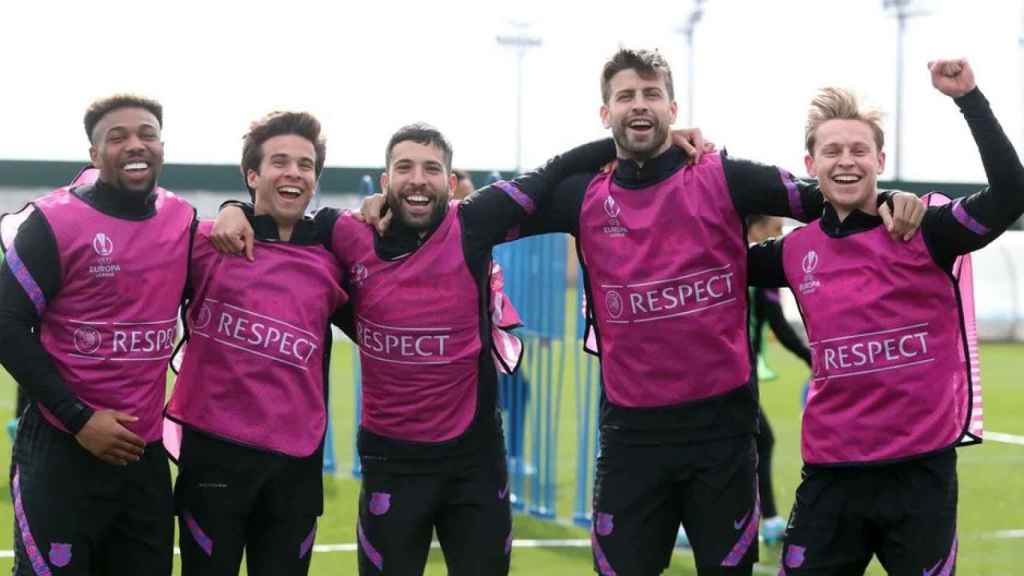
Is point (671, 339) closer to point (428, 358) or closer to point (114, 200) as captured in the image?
point (428, 358)

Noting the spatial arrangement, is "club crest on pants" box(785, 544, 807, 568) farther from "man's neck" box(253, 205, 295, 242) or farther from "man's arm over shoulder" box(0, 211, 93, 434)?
"man's arm over shoulder" box(0, 211, 93, 434)

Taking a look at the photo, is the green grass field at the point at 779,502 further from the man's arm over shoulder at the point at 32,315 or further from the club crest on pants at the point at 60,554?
the man's arm over shoulder at the point at 32,315

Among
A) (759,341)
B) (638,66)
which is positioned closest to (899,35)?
(759,341)

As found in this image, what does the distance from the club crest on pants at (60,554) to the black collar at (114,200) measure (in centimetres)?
103

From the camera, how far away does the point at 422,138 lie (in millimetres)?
4793

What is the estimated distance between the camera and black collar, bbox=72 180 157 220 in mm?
4430

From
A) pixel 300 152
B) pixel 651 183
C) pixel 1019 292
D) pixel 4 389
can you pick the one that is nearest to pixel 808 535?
pixel 651 183

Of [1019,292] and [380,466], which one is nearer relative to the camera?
[380,466]

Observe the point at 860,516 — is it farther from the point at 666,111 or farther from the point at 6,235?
the point at 6,235

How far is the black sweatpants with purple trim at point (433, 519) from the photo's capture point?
4.59 m

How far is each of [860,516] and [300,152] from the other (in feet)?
7.01

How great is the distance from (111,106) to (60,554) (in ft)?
4.65

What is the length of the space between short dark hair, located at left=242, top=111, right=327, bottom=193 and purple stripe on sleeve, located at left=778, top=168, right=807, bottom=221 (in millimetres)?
1559

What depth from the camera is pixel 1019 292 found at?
21.6 meters
